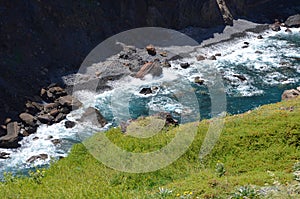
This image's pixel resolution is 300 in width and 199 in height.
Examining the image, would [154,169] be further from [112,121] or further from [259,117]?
[112,121]

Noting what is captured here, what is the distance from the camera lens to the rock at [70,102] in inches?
1711

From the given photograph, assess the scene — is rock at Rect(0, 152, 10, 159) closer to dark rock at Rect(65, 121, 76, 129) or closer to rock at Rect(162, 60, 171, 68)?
dark rock at Rect(65, 121, 76, 129)

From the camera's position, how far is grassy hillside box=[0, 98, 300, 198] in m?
15.7

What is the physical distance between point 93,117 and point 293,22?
47.2m

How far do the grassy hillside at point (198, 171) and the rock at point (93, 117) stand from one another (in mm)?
14365

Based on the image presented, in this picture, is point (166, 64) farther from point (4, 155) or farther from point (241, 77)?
point (4, 155)

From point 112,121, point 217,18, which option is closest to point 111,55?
point 112,121

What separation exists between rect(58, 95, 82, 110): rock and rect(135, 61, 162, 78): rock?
10.2 meters

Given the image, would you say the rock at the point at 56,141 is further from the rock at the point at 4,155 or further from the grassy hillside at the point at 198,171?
the grassy hillside at the point at 198,171

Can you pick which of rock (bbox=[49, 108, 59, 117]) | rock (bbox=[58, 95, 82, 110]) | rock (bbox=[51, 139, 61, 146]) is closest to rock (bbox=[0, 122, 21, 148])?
rock (bbox=[51, 139, 61, 146])

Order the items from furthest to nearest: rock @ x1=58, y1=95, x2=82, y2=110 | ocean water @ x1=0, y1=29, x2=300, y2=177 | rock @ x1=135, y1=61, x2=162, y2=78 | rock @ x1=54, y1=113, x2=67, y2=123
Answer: rock @ x1=135, y1=61, x2=162, y2=78
rock @ x1=58, y1=95, x2=82, y2=110
rock @ x1=54, y1=113, x2=67, y2=123
ocean water @ x1=0, y1=29, x2=300, y2=177

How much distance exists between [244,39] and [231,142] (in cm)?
4789

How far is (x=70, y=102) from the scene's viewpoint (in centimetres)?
4375

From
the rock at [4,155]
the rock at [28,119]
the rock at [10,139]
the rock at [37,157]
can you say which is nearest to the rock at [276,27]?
the rock at [28,119]
